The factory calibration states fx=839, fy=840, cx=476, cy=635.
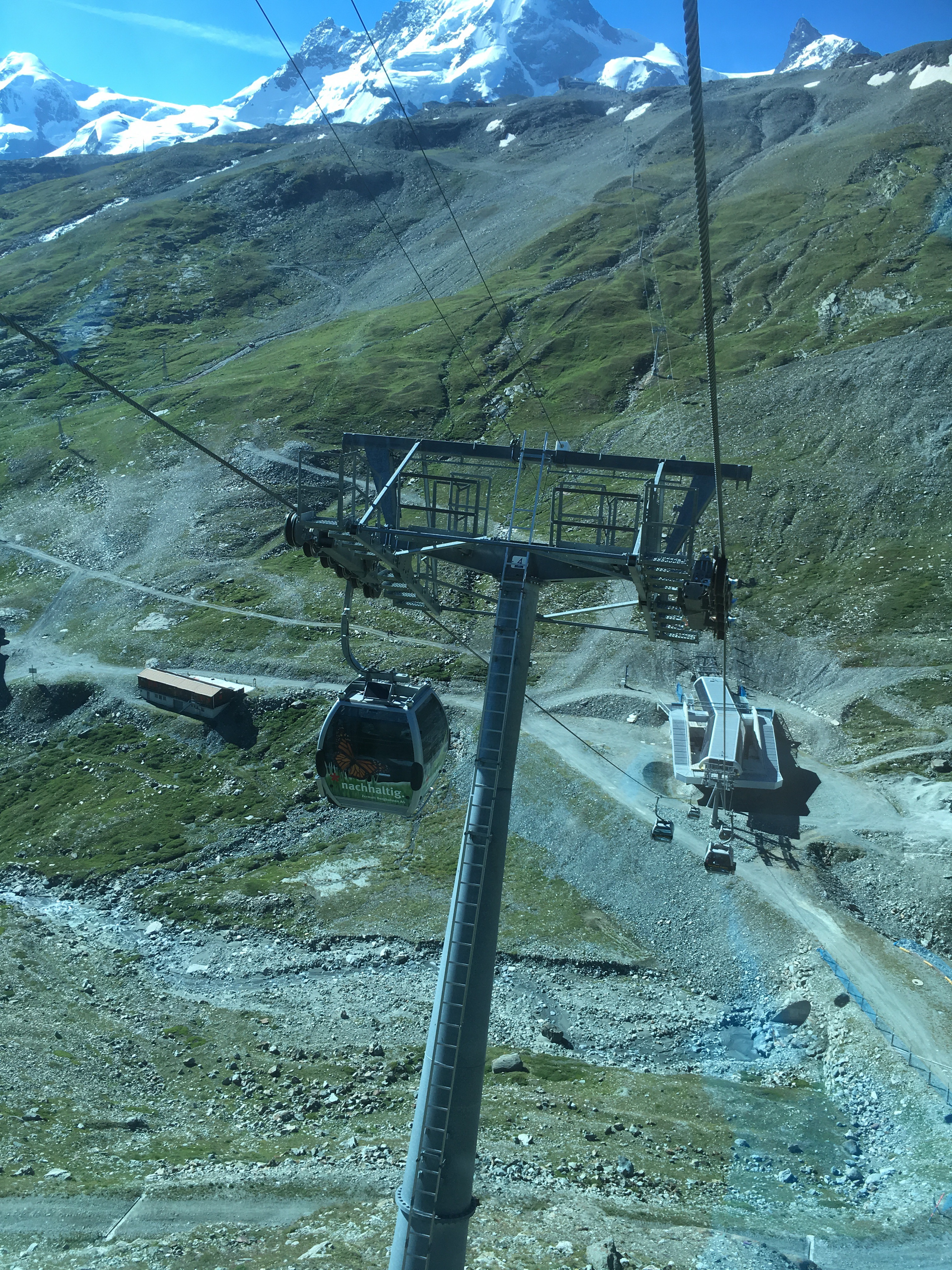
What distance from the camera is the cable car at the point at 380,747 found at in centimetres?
1823

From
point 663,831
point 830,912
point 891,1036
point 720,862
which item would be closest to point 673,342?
point 663,831

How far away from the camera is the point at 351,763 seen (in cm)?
1862

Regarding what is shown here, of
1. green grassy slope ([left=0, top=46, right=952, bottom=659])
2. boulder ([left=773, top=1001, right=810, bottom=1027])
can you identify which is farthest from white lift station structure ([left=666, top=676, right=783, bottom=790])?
green grassy slope ([left=0, top=46, right=952, bottom=659])

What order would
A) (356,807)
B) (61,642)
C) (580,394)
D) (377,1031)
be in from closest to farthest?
1. (356,807)
2. (377,1031)
3. (61,642)
4. (580,394)

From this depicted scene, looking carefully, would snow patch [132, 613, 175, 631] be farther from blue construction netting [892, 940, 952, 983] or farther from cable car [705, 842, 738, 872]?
blue construction netting [892, 940, 952, 983]

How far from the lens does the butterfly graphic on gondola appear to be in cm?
1844

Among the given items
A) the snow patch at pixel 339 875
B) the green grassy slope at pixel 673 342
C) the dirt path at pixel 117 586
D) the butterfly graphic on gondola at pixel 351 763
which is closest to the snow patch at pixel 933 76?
the green grassy slope at pixel 673 342

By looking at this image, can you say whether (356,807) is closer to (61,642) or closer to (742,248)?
(61,642)

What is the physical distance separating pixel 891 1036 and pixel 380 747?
2159 centimetres

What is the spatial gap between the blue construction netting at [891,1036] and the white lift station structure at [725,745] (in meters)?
10.5

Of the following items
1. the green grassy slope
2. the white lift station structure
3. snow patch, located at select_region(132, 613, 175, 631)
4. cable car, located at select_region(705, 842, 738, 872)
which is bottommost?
cable car, located at select_region(705, 842, 738, 872)

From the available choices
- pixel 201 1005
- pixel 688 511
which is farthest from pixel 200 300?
pixel 688 511

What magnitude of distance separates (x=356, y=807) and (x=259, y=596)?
5767 cm

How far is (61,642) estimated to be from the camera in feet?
227
